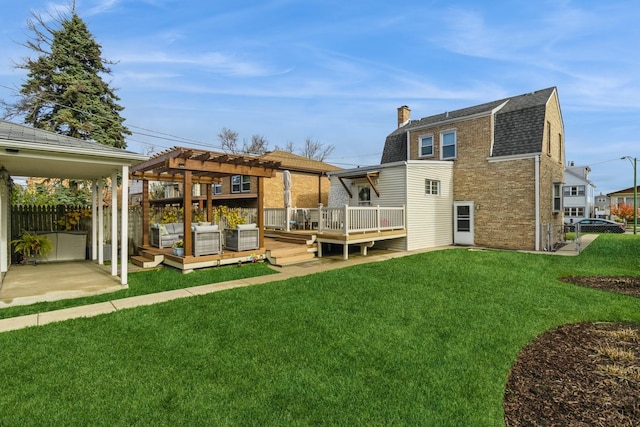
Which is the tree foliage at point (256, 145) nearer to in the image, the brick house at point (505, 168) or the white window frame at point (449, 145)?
the brick house at point (505, 168)

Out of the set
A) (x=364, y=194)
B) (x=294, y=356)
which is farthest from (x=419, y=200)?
(x=294, y=356)

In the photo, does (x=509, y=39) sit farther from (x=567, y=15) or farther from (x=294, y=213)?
(x=294, y=213)

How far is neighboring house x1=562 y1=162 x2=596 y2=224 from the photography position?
37.5 metres

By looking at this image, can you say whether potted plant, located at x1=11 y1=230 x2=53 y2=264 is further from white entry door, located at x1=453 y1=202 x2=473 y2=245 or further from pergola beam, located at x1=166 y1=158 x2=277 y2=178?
white entry door, located at x1=453 y1=202 x2=473 y2=245

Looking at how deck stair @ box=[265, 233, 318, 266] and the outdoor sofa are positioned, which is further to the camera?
the outdoor sofa

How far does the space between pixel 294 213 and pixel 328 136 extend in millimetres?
31523

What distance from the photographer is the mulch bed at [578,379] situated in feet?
9.09

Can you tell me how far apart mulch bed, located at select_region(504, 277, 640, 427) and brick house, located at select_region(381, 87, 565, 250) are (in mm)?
9426

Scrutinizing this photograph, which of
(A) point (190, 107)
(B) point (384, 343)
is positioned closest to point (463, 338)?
(B) point (384, 343)

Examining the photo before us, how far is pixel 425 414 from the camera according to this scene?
2703mm

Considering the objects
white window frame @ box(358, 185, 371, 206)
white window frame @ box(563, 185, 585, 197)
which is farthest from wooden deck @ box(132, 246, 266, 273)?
white window frame @ box(563, 185, 585, 197)

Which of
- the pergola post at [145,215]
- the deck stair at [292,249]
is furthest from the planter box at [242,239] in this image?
the pergola post at [145,215]

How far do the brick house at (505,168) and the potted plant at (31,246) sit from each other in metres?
13.7

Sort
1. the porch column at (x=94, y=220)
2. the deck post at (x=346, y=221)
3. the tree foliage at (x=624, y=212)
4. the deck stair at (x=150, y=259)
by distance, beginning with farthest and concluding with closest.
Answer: the tree foliage at (x=624, y=212), the deck post at (x=346, y=221), the porch column at (x=94, y=220), the deck stair at (x=150, y=259)
